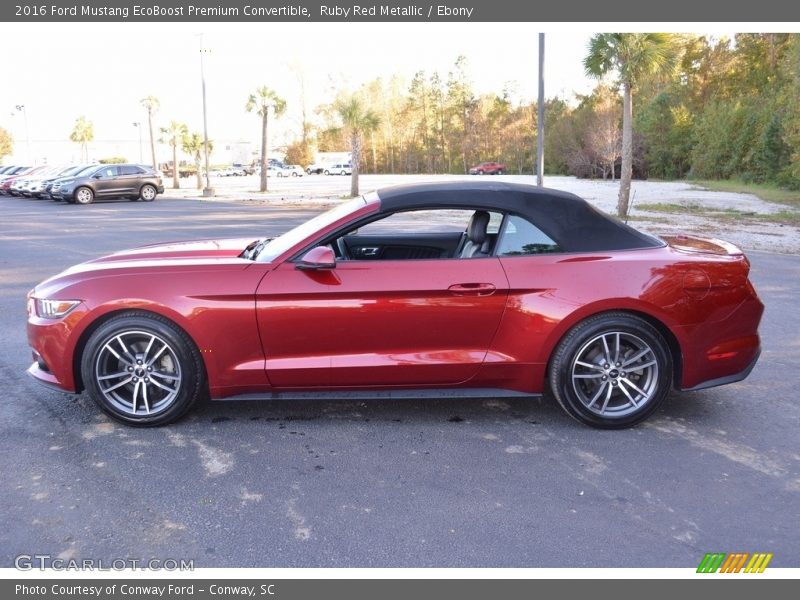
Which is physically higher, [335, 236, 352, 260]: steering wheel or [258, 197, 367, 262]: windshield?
[258, 197, 367, 262]: windshield

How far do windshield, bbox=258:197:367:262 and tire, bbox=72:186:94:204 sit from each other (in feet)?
91.2

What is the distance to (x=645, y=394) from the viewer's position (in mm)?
4344

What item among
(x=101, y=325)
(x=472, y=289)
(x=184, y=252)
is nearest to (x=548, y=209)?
(x=472, y=289)

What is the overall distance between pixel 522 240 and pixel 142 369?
2617 mm

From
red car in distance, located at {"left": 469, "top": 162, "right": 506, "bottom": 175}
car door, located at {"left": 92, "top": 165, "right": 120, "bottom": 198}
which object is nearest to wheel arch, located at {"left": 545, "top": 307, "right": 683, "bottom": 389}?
car door, located at {"left": 92, "top": 165, "right": 120, "bottom": 198}

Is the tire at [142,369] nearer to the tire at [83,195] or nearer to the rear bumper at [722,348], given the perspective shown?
the rear bumper at [722,348]

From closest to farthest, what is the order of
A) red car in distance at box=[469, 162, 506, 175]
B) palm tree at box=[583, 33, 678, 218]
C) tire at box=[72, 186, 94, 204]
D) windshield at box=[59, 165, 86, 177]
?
1. palm tree at box=[583, 33, 678, 218]
2. tire at box=[72, 186, 94, 204]
3. windshield at box=[59, 165, 86, 177]
4. red car in distance at box=[469, 162, 506, 175]

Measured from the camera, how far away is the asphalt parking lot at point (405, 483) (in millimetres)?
3047

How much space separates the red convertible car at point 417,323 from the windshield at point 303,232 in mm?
33

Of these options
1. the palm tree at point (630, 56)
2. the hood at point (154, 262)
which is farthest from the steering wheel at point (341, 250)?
the palm tree at point (630, 56)

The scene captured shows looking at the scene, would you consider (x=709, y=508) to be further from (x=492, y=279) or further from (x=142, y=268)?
(x=142, y=268)

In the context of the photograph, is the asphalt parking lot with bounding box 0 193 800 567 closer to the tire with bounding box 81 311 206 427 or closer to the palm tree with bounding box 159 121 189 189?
the tire with bounding box 81 311 206 427

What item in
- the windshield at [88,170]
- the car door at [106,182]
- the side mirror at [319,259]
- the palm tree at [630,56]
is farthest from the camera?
the windshield at [88,170]

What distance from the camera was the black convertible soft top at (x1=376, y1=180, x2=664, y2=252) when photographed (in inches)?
173
